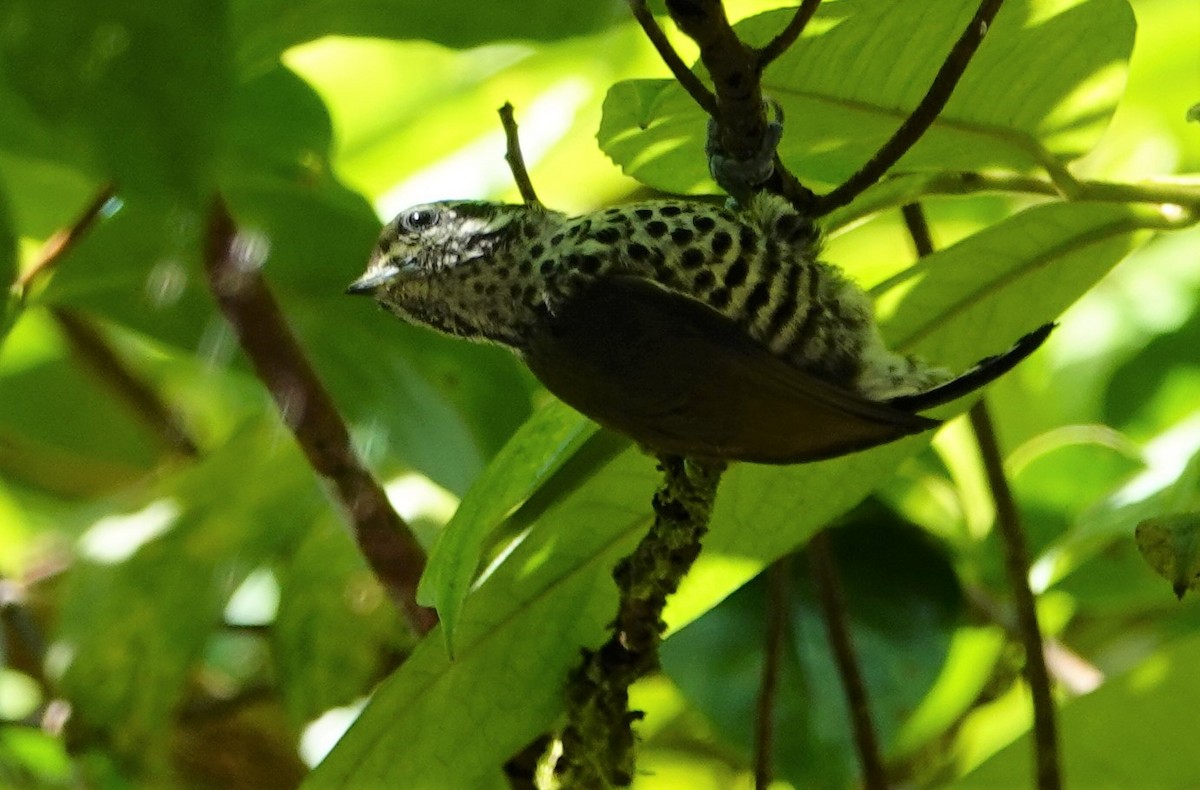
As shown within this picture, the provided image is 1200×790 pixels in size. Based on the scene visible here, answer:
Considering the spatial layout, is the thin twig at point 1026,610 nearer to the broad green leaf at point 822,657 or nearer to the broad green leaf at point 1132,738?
the broad green leaf at point 1132,738

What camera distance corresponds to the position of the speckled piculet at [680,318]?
1.06 meters

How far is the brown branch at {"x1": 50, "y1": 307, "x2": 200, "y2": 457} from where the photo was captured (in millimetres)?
2395

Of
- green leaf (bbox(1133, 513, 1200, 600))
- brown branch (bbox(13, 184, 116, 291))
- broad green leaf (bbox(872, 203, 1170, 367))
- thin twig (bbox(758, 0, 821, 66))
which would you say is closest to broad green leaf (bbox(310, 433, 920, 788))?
broad green leaf (bbox(872, 203, 1170, 367))

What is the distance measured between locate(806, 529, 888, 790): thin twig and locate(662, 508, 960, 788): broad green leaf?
0.28 feet

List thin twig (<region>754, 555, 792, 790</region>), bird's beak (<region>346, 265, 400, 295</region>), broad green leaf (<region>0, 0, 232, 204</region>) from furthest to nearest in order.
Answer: thin twig (<region>754, 555, 792, 790</region>)
bird's beak (<region>346, 265, 400, 295</region>)
broad green leaf (<region>0, 0, 232, 204</region>)

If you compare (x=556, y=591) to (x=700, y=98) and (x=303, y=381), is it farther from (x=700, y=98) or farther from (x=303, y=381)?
(x=700, y=98)

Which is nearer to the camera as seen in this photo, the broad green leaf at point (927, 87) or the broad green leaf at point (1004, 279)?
the broad green leaf at point (927, 87)

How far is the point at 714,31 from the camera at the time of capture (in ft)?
2.90

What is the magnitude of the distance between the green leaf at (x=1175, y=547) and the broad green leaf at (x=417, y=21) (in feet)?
2.45

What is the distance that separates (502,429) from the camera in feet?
5.69

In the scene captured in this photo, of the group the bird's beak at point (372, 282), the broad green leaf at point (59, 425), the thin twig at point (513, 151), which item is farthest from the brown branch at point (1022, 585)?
the broad green leaf at point (59, 425)

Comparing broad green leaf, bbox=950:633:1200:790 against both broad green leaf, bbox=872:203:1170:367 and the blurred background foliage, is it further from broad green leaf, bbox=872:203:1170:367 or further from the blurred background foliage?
broad green leaf, bbox=872:203:1170:367

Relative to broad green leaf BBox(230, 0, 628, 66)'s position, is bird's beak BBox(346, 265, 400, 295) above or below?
below

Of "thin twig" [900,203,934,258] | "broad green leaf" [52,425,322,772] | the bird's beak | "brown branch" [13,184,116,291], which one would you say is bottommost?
"broad green leaf" [52,425,322,772]
